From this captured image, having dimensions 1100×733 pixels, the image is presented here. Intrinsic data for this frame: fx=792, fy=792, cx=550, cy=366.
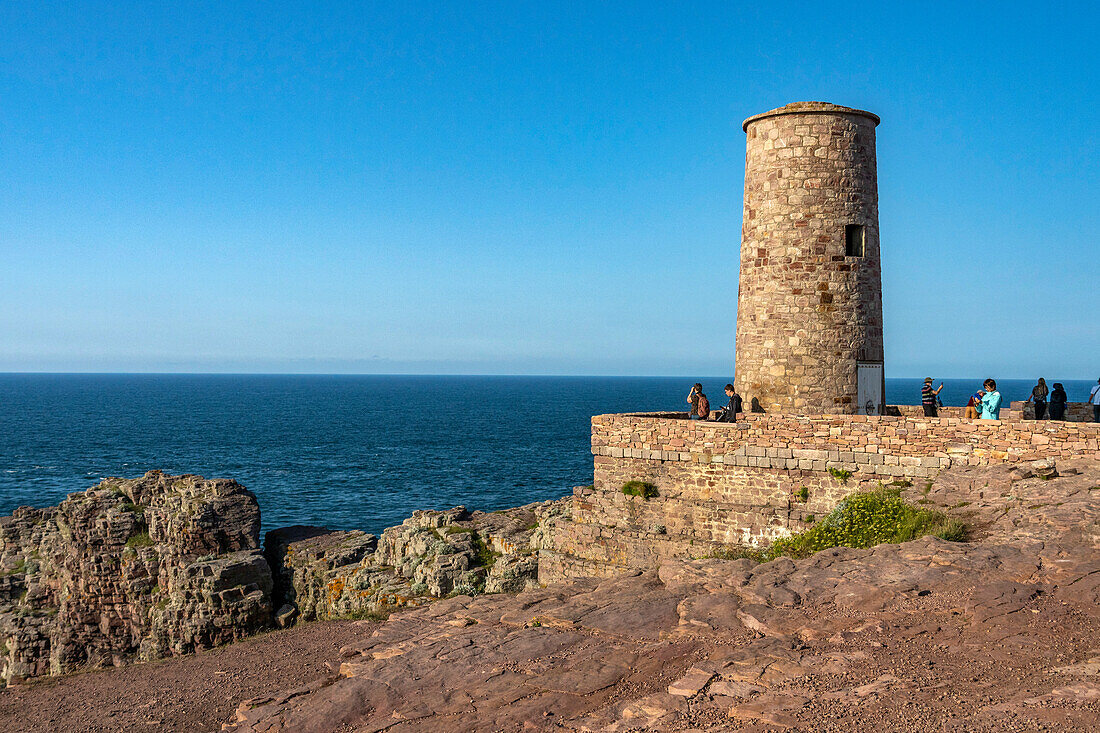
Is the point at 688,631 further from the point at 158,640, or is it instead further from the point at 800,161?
the point at 158,640

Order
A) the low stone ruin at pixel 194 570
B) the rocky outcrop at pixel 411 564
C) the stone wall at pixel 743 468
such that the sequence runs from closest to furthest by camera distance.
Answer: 1. the stone wall at pixel 743 468
2. the rocky outcrop at pixel 411 564
3. the low stone ruin at pixel 194 570

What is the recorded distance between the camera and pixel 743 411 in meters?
20.5

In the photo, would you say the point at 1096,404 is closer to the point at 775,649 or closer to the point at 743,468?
the point at 743,468

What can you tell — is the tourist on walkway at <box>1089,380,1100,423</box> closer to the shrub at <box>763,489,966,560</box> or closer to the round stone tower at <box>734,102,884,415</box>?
the round stone tower at <box>734,102,884,415</box>

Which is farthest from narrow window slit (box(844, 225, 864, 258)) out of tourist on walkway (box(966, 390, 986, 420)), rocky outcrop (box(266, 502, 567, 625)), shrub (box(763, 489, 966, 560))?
rocky outcrop (box(266, 502, 567, 625))

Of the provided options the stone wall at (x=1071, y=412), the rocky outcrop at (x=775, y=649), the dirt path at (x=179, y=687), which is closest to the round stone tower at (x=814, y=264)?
the stone wall at (x=1071, y=412)

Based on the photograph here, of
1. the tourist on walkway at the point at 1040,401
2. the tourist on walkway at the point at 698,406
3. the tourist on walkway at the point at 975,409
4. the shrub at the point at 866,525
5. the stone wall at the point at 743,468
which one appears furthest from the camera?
the tourist on walkway at the point at 698,406

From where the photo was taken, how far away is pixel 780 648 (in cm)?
910

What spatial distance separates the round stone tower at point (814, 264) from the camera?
19828 millimetres

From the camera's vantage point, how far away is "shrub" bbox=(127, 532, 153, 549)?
89.7 feet

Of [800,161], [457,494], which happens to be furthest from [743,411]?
[457,494]

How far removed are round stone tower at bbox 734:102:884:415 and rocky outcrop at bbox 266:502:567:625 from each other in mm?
8635

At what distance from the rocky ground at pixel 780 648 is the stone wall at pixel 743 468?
68.9 inches

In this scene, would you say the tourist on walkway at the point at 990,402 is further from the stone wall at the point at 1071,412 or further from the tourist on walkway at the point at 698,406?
the tourist on walkway at the point at 698,406
